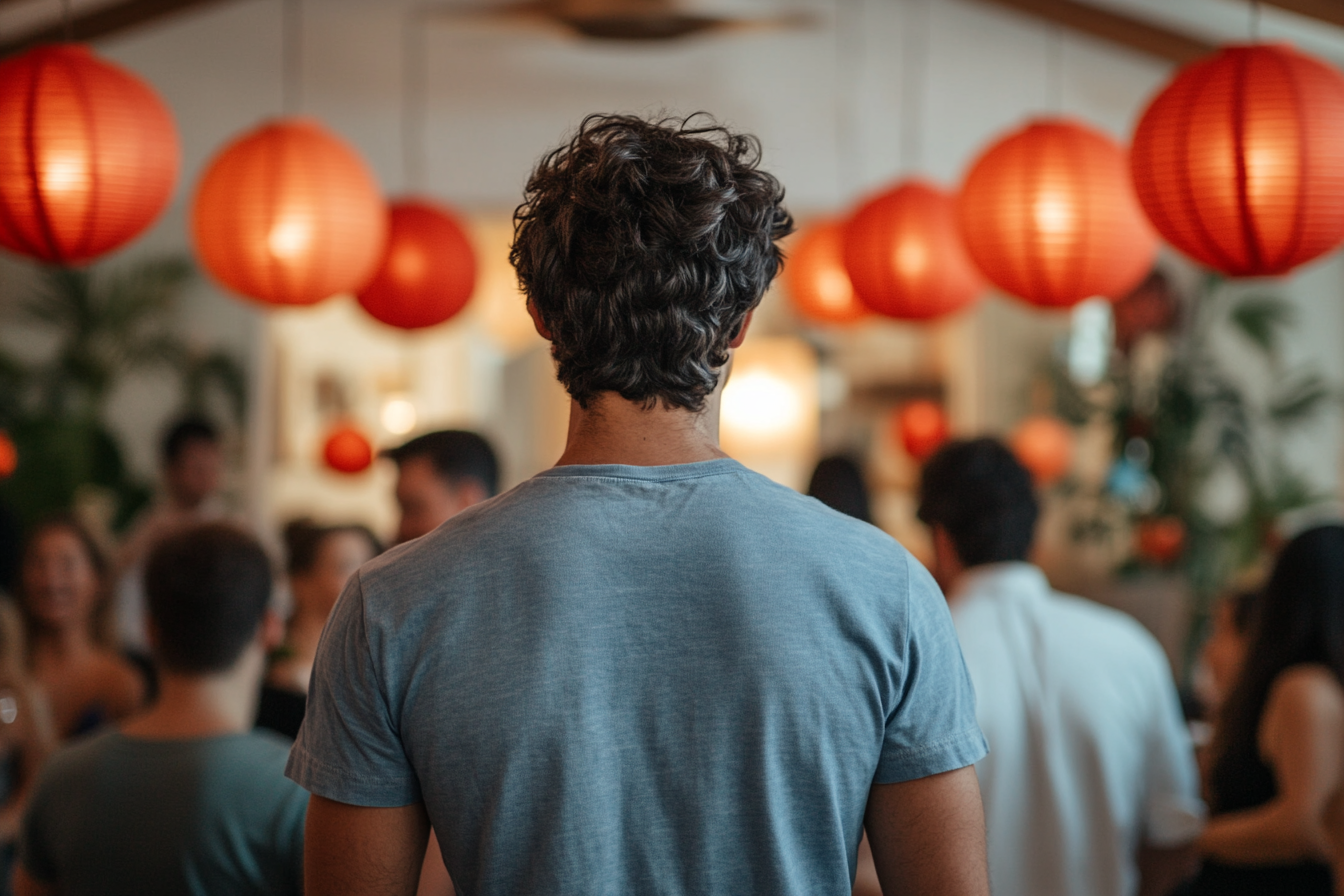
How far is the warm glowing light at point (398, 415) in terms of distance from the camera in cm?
725

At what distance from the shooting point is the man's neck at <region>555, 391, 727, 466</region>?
2.95 ft

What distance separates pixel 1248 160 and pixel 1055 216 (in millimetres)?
595

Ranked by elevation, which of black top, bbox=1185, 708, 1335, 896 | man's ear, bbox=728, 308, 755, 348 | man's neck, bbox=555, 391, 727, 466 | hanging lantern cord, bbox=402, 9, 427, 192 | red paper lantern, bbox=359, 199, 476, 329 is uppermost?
hanging lantern cord, bbox=402, 9, 427, 192

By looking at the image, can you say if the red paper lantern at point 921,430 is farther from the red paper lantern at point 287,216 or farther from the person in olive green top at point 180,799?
the person in olive green top at point 180,799

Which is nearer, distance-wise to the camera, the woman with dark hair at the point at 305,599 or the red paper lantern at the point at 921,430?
the woman with dark hair at the point at 305,599

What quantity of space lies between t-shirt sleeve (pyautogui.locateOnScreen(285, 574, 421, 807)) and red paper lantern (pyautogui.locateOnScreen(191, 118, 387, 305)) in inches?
77.8

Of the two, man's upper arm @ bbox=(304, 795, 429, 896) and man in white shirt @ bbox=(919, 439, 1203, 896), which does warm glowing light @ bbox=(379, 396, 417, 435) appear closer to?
man in white shirt @ bbox=(919, 439, 1203, 896)

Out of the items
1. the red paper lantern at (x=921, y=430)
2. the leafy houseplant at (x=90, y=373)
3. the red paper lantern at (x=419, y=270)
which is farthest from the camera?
the red paper lantern at (x=921, y=430)

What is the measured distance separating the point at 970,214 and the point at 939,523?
1.10m

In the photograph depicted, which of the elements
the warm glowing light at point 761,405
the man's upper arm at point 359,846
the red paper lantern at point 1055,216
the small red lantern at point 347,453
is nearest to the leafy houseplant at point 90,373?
the small red lantern at point 347,453

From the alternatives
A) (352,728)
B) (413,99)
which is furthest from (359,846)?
(413,99)

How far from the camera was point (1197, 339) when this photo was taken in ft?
18.4

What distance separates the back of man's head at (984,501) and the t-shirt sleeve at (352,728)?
1215 millimetres

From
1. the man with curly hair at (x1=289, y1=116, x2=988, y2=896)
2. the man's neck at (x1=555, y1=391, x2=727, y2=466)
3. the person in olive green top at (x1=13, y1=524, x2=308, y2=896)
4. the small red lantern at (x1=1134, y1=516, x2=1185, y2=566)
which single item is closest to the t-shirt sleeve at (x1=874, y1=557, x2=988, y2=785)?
the man with curly hair at (x1=289, y1=116, x2=988, y2=896)
